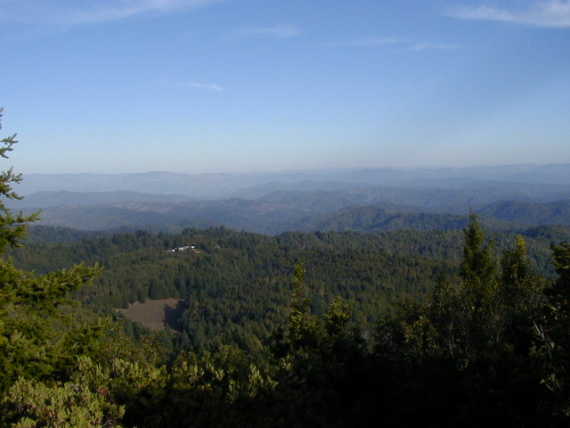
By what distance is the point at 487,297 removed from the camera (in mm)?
19906

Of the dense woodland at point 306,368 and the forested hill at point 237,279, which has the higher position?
the dense woodland at point 306,368

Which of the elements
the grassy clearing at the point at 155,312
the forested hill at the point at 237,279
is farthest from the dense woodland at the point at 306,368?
the grassy clearing at the point at 155,312

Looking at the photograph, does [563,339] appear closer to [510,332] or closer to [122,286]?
[510,332]

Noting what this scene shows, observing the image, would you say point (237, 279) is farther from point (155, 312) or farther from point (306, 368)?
point (306, 368)

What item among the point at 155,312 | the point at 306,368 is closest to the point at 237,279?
the point at 155,312

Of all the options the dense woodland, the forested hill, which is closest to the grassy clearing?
the forested hill

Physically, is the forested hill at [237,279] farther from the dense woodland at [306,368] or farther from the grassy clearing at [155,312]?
the dense woodland at [306,368]

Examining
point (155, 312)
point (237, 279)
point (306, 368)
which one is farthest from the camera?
point (237, 279)

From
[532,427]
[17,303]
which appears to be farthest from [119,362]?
[532,427]

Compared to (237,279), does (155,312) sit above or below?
below

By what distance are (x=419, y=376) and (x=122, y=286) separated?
135 metres

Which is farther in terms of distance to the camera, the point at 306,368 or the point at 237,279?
the point at 237,279

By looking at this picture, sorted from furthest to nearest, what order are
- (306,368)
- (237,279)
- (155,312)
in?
(237,279) → (155,312) → (306,368)

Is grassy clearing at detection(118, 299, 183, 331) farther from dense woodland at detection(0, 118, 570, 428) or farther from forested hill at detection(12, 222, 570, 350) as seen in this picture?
dense woodland at detection(0, 118, 570, 428)
